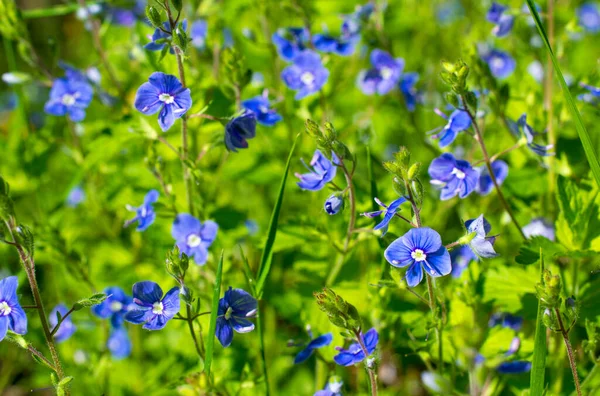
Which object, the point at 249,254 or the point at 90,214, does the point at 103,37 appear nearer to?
the point at 90,214

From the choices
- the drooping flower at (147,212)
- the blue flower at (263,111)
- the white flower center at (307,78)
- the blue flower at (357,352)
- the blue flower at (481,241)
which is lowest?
the blue flower at (357,352)

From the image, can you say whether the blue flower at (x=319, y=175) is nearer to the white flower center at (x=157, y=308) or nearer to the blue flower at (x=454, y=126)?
the blue flower at (x=454, y=126)

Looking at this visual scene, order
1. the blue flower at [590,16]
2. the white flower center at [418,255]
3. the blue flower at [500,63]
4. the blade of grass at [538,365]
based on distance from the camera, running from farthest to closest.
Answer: the blue flower at [590,16]
the blue flower at [500,63]
the white flower center at [418,255]
the blade of grass at [538,365]

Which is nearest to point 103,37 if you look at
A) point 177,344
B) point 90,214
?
point 90,214

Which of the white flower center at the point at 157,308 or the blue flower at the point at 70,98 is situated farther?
the blue flower at the point at 70,98

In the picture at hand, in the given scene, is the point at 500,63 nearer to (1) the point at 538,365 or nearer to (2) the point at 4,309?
(1) the point at 538,365

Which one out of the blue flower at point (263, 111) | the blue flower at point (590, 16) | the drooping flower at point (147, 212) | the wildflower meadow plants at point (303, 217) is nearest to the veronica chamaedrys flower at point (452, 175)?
the wildflower meadow plants at point (303, 217)
